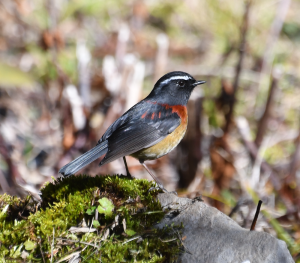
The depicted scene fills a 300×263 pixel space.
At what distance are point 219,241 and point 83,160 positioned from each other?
1.43 m

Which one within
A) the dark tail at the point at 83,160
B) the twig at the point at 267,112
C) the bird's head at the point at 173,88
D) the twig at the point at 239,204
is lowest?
the twig at the point at 239,204

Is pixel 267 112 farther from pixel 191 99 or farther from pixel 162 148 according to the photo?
pixel 162 148

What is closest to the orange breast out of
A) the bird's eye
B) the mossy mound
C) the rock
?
the bird's eye

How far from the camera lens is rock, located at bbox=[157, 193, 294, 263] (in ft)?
8.58

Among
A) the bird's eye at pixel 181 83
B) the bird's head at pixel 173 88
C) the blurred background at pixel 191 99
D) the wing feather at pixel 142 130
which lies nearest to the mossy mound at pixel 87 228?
the wing feather at pixel 142 130

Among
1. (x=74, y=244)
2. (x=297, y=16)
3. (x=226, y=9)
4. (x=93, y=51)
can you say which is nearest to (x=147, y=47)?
(x=93, y=51)

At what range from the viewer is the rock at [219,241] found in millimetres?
2615

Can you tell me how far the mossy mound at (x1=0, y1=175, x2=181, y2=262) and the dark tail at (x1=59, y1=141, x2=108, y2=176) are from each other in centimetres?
14

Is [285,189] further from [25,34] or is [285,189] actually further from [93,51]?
[25,34]

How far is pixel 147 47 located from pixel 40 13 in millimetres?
2862

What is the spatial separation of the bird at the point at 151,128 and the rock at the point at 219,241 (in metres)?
0.68

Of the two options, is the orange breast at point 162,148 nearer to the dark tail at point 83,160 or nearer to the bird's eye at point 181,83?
the dark tail at point 83,160

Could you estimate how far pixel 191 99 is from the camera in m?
6.00

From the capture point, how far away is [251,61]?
9.04 m
